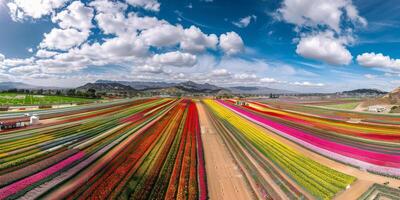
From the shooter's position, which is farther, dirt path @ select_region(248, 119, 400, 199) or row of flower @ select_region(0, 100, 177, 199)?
dirt path @ select_region(248, 119, 400, 199)

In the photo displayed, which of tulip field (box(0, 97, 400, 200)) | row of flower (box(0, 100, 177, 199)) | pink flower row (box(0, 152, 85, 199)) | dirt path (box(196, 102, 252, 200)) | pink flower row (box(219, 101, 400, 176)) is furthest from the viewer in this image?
pink flower row (box(219, 101, 400, 176))

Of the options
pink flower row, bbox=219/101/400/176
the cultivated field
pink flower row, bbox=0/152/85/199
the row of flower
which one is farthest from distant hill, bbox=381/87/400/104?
the cultivated field

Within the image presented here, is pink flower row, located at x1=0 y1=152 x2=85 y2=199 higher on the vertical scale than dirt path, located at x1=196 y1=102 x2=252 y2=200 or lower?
higher

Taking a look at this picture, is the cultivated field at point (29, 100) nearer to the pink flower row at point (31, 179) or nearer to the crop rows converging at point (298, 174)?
the pink flower row at point (31, 179)

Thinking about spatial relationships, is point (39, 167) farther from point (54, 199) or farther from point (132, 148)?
point (132, 148)

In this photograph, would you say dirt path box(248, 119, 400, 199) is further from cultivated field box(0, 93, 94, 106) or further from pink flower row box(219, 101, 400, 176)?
cultivated field box(0, 93, 94, 106)
